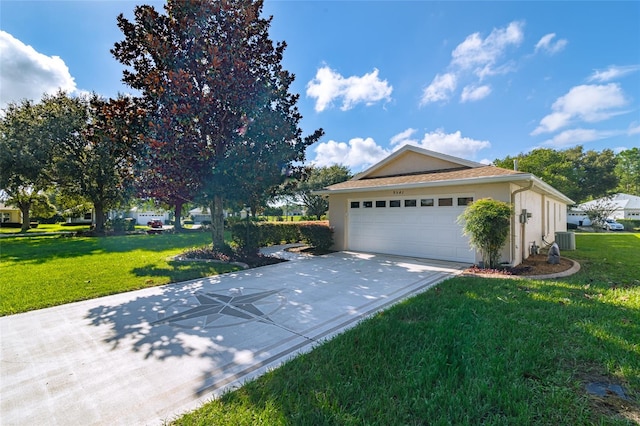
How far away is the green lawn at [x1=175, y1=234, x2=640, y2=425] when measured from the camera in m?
2.30

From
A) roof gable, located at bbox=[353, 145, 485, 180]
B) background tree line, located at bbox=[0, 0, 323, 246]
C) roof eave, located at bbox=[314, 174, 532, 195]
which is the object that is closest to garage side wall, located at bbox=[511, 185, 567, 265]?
roof eave, located at bbox=[314, 174, 532, 195]

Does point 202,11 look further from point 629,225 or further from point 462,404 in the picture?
point 629,225

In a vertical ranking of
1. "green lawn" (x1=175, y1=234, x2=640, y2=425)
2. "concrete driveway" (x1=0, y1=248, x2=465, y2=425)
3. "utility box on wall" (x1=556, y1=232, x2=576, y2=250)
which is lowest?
"concrete driveway" (x1=0, y1=248, x2=465, y2=425)

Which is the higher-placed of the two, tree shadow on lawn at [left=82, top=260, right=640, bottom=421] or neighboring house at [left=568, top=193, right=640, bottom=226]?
neighboring house at [left=568, top=193, right=640, bottom=226]

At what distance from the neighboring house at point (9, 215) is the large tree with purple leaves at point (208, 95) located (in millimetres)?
44343

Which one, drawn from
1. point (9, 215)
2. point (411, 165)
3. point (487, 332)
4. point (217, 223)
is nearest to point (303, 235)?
point (217, 223)

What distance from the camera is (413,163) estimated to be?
43.3 ft

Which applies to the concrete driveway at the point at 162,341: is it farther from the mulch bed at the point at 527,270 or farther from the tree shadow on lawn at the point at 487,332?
the mulch bed at the point at 527,270

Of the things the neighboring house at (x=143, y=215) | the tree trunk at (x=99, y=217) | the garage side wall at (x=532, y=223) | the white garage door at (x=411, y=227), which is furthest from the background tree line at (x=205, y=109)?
the neighboring house at (x=143, y=215)

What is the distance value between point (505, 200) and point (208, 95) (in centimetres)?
950

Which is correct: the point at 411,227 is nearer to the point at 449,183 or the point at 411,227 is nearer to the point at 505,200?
the point at 449,183

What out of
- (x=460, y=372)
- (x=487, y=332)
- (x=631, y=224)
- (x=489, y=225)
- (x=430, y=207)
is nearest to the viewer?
(x=460, y=372)

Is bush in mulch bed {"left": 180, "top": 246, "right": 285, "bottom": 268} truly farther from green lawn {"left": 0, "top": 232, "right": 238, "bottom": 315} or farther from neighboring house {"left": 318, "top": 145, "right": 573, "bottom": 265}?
neighboring house {"left": 318, "top": 145, "right": 573, "bottom": 265}

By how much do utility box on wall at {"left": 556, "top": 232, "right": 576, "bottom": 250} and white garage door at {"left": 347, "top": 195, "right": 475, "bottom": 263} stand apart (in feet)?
23.5
